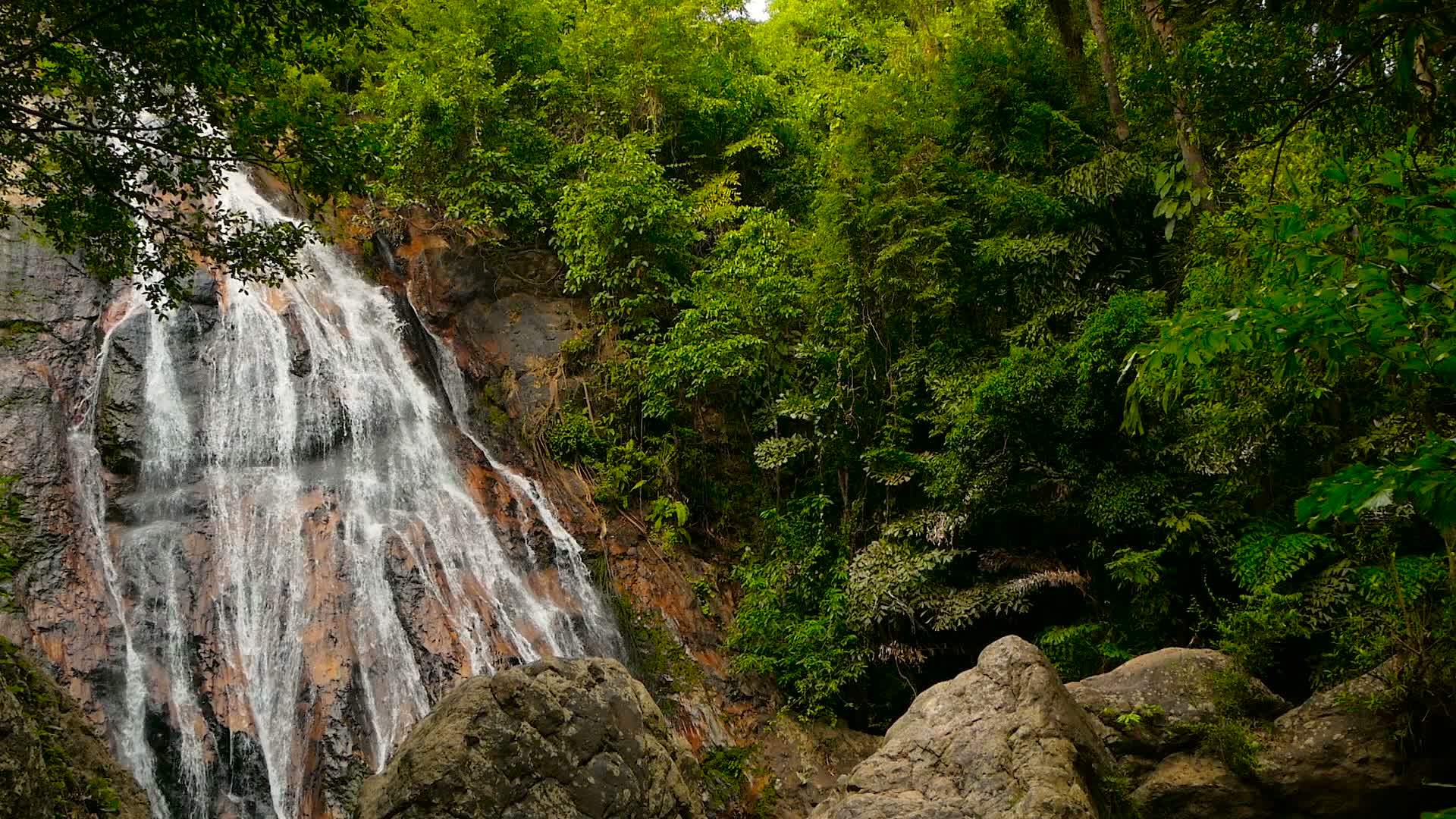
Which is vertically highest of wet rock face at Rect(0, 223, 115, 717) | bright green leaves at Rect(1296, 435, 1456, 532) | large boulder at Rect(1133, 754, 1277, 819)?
wet rock face at Rect(0, 223, 115, 717)

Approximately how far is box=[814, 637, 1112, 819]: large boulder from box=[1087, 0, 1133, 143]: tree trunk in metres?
6.99

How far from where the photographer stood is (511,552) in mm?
11094

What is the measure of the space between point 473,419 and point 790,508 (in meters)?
5.21

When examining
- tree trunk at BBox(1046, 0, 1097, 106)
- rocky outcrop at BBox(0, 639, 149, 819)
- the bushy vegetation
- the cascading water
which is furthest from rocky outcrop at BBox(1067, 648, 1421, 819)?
tree trunk at BBox(1046, 0, 1097, 106)

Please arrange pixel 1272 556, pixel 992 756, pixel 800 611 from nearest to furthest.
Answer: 1. pixel 992 756
2. pixel 1272 556
3. pixel 800 611

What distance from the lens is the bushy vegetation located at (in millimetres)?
4055

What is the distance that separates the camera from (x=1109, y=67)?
404 inches

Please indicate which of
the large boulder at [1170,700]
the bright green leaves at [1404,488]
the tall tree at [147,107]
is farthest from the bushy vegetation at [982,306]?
the large boulder at [1170,700]

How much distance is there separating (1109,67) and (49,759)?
12.2 metres

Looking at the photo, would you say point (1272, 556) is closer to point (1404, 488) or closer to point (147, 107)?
point (1404, 488)

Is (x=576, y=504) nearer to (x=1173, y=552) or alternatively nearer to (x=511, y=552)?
(x=511, y=552)

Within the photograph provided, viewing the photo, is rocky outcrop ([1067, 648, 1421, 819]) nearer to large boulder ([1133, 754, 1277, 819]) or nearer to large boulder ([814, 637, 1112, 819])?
large boulder ([1133, 754, 1277, 819])

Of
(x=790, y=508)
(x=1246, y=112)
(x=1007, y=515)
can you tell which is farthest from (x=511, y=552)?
(x=1246, y=112)

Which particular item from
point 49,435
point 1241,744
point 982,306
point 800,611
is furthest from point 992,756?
point 49,435
